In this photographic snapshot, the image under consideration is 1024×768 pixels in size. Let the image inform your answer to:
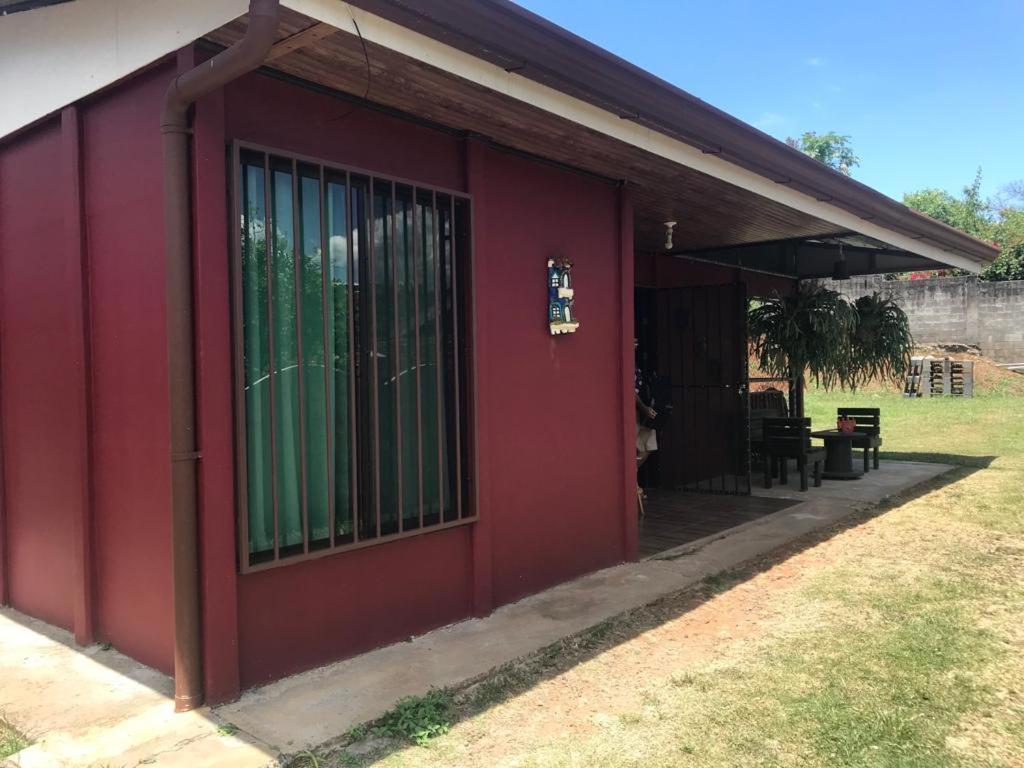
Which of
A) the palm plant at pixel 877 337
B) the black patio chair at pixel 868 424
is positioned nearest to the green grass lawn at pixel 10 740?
the black patio chair at pixel 868 424

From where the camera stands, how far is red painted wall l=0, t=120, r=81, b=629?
13.0 feet

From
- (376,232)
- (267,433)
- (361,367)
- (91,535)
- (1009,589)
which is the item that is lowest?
(1009,589)

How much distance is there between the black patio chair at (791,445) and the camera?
Result: 8.06 meters

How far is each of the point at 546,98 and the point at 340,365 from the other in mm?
1598

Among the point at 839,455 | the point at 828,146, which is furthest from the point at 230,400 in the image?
the point at 828,146

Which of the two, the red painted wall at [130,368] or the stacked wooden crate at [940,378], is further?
the stacked wooden crate at [940,378]

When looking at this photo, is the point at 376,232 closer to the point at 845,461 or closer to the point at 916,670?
the point at 916,670

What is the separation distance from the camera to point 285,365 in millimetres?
3441

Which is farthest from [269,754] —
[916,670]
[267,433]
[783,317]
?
[783,317]

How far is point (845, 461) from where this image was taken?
8.99m

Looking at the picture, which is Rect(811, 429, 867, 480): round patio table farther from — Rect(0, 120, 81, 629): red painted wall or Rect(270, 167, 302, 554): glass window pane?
Rect(0, 120, 81, 629): red painted wall

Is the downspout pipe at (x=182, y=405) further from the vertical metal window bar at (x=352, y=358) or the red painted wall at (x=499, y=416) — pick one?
the vertical metal window bar at (x=352, y=358)

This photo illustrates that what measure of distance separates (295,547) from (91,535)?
46.0 inches

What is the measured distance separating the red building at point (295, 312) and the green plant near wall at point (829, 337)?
4.27 metres
